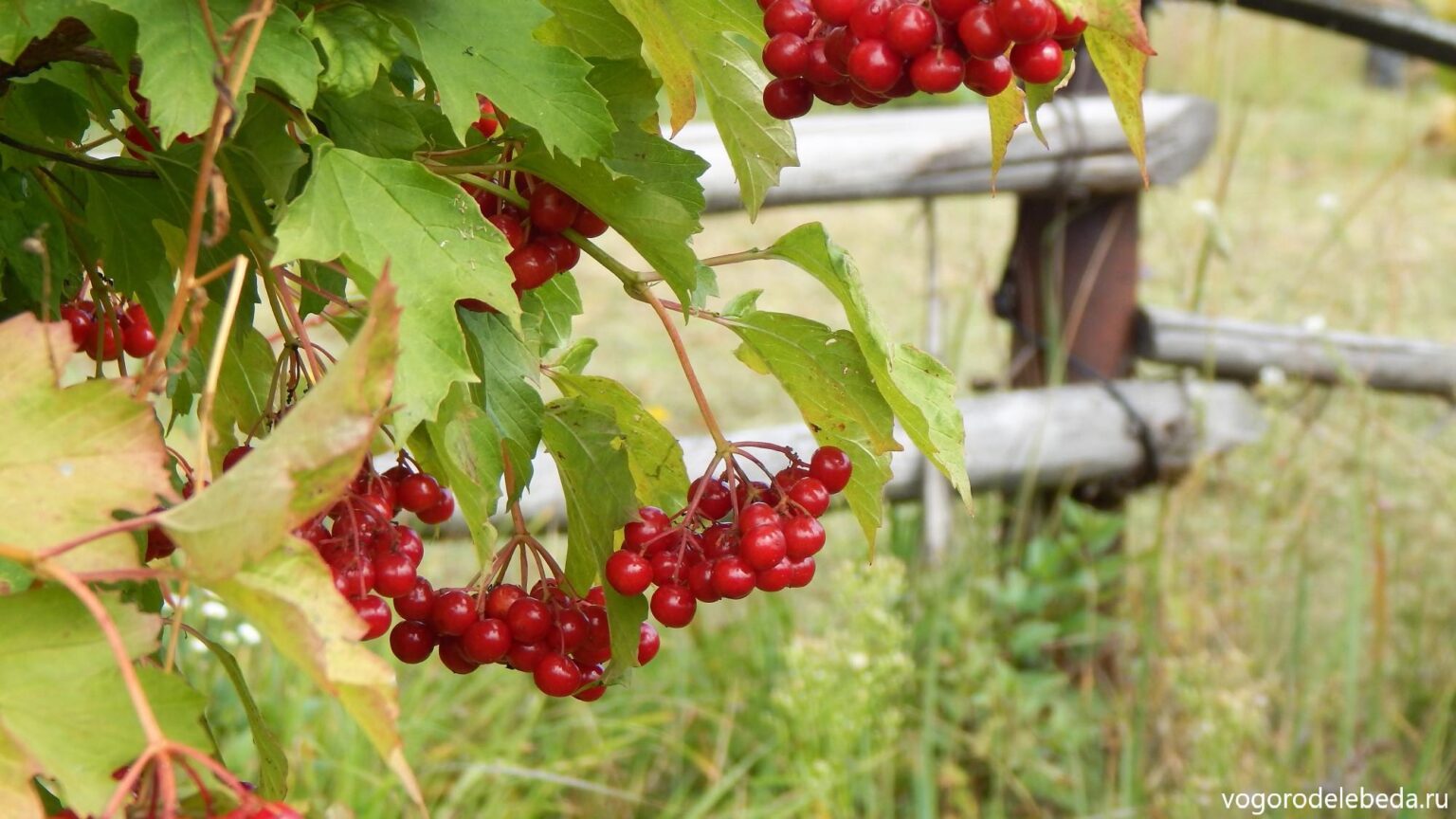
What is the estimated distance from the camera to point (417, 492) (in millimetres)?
607

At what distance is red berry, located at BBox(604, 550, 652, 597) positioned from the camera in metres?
0.60

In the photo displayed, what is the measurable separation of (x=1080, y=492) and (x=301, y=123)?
7.15 feet

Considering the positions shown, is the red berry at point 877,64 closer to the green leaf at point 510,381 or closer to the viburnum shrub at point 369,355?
the viburnum shrub at point 369,355

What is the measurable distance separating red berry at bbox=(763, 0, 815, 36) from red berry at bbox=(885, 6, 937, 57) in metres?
0.06

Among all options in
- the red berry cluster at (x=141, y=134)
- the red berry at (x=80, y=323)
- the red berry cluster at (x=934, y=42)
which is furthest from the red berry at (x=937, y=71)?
the red berry at (x=80, y=323)

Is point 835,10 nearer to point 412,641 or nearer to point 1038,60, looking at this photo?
point 1038,60

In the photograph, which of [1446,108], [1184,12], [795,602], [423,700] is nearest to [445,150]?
[423,700]

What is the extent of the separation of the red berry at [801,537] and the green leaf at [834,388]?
25 millimetres

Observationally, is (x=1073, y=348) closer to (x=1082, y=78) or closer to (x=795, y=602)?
(x=1082, y=78)

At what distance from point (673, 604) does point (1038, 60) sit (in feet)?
0.93

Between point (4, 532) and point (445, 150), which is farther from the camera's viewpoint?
point (445, 150)

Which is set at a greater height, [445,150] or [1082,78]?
[445,150]

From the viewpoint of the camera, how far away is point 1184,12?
2.76m

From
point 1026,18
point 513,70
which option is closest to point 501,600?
point 513,70
